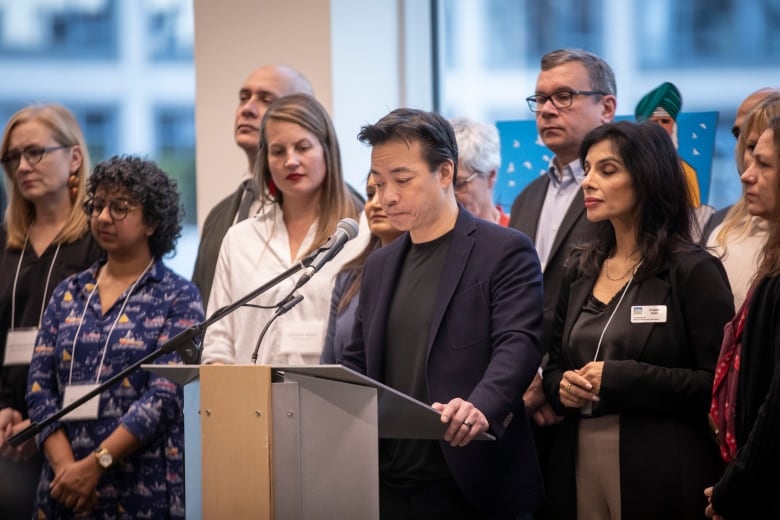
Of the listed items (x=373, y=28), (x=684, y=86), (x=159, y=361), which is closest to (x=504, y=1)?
(x=373, y=28)

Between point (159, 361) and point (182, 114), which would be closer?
point (159, 361)

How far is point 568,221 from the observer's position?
12.1 ft

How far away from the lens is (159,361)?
3.77 m

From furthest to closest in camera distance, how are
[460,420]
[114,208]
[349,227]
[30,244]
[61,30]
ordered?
[61,30], [30,244], [114,208], [349,227], [460,420]

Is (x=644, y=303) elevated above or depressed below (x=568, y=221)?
below

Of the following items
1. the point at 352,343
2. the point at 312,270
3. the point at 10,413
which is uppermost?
the point at 312,270

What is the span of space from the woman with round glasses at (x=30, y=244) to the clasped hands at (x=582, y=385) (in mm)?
2036

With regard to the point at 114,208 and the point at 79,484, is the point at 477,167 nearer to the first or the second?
the point at 114,208

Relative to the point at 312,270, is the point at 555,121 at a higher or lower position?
higher

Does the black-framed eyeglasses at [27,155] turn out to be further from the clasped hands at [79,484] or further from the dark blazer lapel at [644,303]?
the dark blazer lapel at [644,303]

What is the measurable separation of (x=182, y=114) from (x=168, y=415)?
3.15 metres

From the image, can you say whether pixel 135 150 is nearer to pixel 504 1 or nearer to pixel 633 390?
pixel 504 1

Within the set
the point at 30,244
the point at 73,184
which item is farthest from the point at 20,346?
the point at 73,184

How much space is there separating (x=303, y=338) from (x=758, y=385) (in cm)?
153
